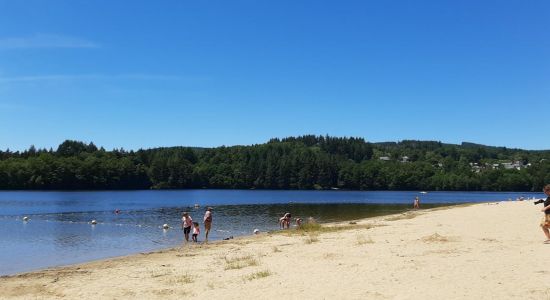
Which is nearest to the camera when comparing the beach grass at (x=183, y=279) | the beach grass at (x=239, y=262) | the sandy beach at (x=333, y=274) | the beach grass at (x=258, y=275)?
the sandy beach at (x=333, y=274)

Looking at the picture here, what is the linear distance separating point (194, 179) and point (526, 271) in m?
181

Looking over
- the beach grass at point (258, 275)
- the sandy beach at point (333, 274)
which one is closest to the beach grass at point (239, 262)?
the sandy beach at point (333, 274)

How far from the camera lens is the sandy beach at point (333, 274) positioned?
1260 cm

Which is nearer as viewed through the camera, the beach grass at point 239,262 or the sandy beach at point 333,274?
the sandy beach at point 333,274

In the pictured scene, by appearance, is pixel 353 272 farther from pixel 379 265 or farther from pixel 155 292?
pixel 155 292

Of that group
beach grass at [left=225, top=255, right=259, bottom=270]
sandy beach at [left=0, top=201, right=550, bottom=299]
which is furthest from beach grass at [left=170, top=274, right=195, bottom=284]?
beach grass at [left=225, top=255, right=259, bottom=270]

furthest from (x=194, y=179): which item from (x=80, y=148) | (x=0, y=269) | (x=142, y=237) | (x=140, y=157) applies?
(x=0, y=269)

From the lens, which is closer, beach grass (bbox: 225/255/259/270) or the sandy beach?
the sandy beach

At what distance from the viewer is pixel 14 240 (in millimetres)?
35438

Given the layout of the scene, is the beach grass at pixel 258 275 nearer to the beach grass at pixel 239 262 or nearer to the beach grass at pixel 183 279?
the beach grass at pixel 183 279

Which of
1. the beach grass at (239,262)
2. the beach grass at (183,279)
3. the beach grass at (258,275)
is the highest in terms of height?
the beach grass at (258,275)

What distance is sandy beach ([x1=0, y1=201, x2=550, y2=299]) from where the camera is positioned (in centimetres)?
1260

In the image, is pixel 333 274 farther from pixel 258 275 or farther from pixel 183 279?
pixel 183 279

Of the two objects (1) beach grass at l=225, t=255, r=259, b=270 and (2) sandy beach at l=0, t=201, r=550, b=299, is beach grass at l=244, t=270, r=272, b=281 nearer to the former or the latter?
(2) sandy beach at l=0, t=201, r=550, b=299
